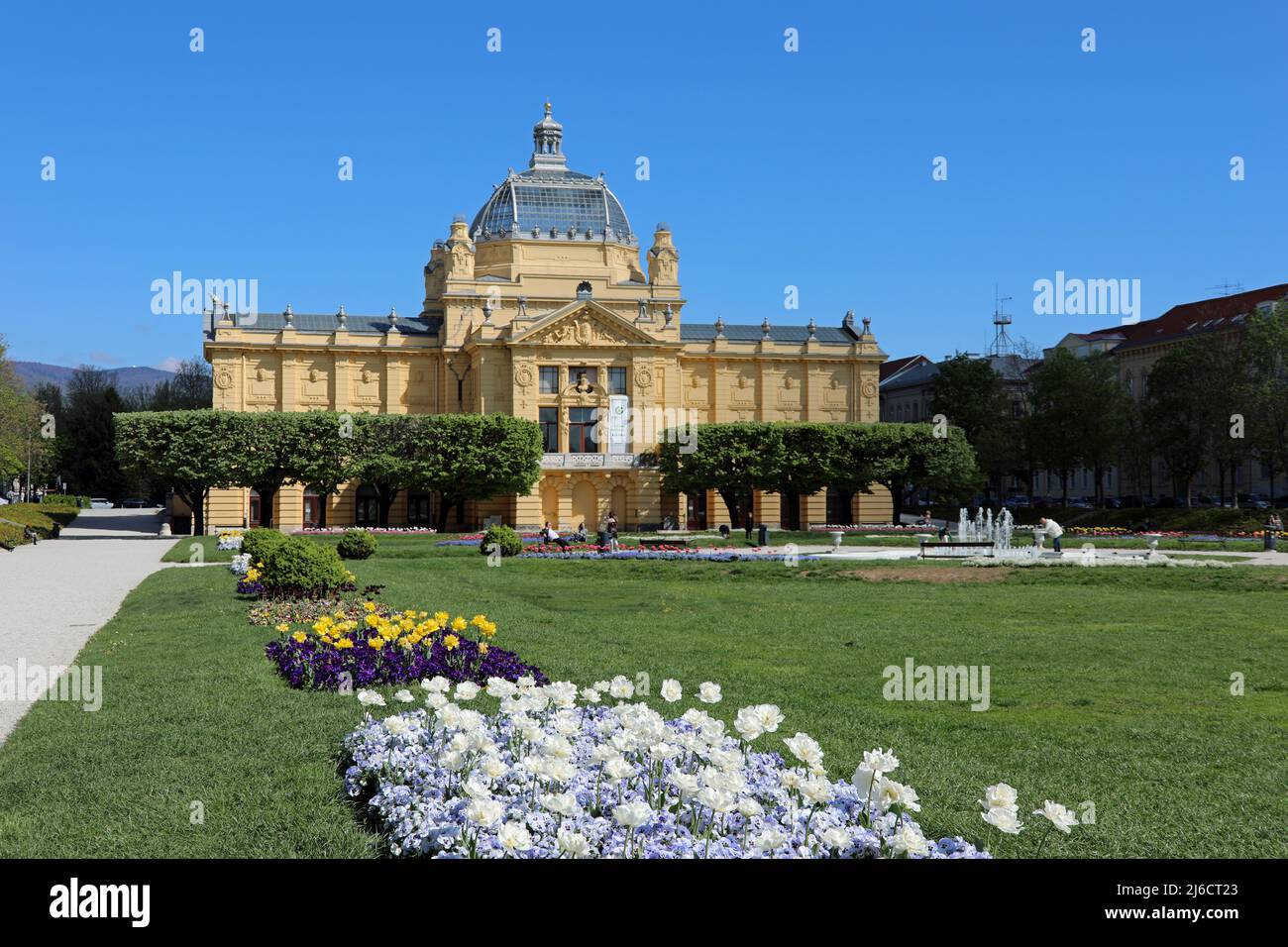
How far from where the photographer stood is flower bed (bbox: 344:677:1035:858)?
6.74 meters

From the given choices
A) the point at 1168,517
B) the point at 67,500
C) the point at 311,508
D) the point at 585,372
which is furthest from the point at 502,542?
the point at 67,500

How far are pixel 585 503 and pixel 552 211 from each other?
20.8 meters

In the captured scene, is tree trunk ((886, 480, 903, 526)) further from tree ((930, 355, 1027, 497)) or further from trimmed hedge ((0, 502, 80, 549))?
trimmed hedge ((0, 502, 80, 549))

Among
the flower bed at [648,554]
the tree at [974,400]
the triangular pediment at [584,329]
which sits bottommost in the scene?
the flower bed at [648,554]

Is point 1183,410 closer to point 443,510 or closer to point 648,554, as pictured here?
point 648,554

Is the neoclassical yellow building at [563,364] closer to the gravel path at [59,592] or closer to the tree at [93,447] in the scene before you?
the gravel path at [59,592]

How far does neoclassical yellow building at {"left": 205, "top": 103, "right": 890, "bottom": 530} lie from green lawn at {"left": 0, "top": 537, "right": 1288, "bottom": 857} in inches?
1590

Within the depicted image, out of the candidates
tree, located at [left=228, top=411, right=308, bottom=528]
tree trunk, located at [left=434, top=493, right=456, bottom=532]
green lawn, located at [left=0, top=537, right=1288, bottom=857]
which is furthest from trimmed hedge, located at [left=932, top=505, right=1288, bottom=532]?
tree, located at [left=228, top=411, right=308, bottom=528]

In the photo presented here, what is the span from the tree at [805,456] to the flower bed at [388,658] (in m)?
48.4

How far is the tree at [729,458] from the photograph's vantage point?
61938 mm

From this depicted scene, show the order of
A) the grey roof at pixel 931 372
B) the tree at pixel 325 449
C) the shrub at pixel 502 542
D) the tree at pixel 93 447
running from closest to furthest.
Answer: the shrub at pixel 502 542
the tree at pixel 325 449
the grey roof at pixel 931 372
the tree at pixel 93 447

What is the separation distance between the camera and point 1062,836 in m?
8.24

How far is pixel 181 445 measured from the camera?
55906mm

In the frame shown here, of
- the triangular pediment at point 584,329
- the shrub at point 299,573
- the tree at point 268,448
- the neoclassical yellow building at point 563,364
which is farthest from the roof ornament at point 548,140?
the shrub at point 299,573
